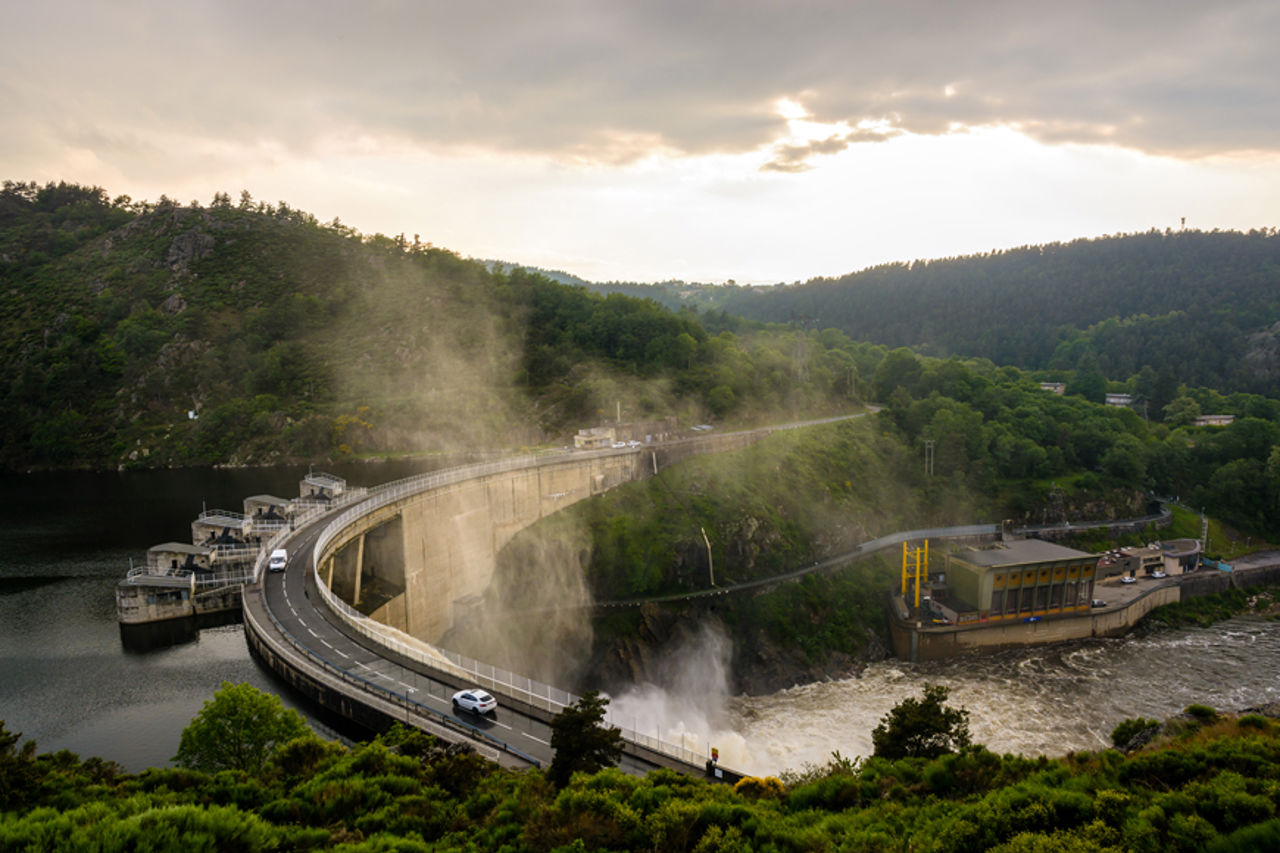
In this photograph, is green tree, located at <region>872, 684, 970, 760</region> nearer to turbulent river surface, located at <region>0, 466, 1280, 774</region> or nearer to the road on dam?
the road on dam

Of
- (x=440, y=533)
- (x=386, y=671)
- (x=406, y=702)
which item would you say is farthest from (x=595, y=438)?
(x=406, y=702)

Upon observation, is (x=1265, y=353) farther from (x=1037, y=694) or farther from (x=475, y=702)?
(x=475, y=702)

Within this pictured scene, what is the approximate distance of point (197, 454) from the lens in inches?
4112

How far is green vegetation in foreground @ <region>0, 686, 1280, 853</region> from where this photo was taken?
529 inches

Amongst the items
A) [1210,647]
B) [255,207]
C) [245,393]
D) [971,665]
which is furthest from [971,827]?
[255,207]

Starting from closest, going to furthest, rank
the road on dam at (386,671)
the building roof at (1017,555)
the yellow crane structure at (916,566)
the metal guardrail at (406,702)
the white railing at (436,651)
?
the metal guardrail at (406,702) < the road on dam at (386,671) < the white railing at (436,651) < the building roof at (1017,555) < the yellow crane structure at (916,566)

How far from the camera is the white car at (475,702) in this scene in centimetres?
2595

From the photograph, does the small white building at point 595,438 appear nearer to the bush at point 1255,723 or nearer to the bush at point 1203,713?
the bush at point 1203,713

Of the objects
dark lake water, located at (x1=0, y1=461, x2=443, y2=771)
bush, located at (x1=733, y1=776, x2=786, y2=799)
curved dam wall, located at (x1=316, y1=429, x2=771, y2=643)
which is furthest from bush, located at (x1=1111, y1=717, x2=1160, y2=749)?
curved dam wall, located at (x1=316, y1=429, x2=771, y2=643)

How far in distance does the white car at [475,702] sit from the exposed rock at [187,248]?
14914cm

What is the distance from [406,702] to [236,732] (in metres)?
5.58

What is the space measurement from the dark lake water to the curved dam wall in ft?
26.7

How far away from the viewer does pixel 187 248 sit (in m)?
144

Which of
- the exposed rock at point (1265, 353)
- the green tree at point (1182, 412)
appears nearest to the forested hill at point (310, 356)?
the green tree at point (1182, 412)
